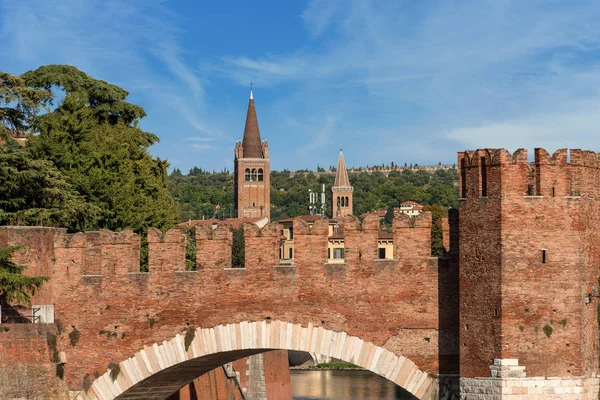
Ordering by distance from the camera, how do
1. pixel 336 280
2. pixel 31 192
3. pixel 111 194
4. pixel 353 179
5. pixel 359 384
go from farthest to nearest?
pixel 353 179 → pixel 359 384 → pixel 111 194 → pixel 31 192 → pixel 336 280

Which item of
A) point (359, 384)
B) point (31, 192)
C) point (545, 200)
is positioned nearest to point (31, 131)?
point (31, 192)

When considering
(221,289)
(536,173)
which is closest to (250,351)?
(221,289)

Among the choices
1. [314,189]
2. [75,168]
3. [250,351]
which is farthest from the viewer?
[314,189]

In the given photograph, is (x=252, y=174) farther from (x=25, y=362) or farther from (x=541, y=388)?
(x=541, y=388)

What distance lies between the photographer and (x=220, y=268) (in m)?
18.6

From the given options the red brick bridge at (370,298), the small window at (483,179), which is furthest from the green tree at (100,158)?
the small window at (483,179)

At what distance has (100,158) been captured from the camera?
27.7m

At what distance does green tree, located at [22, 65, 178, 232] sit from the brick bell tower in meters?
89.3

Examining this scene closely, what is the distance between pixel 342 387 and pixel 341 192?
3165 inches

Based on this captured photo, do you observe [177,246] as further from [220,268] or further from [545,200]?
[545,200]

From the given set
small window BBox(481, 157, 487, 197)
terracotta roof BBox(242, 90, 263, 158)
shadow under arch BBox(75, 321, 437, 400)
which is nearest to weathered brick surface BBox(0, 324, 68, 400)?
shadow under arch BBox(75, 321, 437, 400)

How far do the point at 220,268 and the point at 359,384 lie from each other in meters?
43.8

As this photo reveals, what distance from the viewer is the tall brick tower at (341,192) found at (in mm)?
139000

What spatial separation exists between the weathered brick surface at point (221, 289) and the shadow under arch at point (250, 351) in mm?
139
